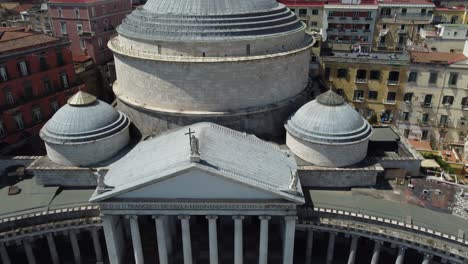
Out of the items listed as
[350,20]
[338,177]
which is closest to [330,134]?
[338,177]

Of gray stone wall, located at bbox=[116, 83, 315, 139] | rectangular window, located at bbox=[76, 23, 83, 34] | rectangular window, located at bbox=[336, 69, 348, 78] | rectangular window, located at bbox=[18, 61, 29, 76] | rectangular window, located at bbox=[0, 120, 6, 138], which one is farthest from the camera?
rectangular window, located at bbox=[76, 23, 83, 34]

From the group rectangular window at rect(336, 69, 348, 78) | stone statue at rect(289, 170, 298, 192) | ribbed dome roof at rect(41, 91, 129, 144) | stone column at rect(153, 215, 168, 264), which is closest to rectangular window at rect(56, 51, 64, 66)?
ribbed dome roof at rect(41, 91, 129, 144)

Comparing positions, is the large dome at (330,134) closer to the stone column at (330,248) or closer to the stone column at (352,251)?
the stone column at (330,248)

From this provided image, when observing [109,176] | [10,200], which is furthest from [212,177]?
[10,200]

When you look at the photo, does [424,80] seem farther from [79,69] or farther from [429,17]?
[79,69]

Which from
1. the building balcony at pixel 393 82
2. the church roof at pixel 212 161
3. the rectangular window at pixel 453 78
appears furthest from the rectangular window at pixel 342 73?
the church roof at pixel 212 161

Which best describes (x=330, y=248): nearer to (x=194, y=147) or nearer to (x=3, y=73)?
(x=194, y=147)

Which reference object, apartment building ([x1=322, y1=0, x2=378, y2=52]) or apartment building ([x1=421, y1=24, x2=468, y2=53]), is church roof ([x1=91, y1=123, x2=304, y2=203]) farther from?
apartment building ([x1=322, y1=0, x2=378, y2=52])
